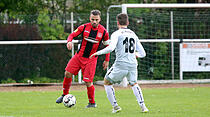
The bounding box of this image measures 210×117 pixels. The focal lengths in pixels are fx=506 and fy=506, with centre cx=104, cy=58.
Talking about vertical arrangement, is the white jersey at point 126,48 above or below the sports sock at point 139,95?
above

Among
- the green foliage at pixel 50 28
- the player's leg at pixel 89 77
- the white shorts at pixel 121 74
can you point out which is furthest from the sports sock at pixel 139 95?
the green foliage at pixel 50 28

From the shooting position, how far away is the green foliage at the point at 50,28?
16969 mm

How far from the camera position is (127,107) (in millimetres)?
9930

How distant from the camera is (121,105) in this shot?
10.4 metres

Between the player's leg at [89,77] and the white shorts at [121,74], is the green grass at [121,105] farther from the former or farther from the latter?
the white shorts at [121,74]

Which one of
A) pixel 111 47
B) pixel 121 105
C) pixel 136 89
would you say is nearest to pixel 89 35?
pixel 121 105

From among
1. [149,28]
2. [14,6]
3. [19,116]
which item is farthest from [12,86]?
[19,116]

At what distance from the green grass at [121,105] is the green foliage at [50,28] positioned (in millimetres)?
3852

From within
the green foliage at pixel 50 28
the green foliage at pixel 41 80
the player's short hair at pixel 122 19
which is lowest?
the green foliage at pixel 41 80

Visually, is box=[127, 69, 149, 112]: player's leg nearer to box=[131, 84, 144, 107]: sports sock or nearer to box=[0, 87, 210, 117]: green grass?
box=[131, 84, 144, 107]: sports sock

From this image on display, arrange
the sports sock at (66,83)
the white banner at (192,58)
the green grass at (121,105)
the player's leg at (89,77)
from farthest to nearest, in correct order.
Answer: the white banner at (192,58)
the sports sock at (66,83)
the player's leg at (89,77)
the green grass at (121,105)

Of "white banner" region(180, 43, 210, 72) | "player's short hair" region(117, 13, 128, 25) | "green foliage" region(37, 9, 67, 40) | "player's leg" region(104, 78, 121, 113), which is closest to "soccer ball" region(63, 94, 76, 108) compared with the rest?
"player's leg" region(104, 78, 121, 113)

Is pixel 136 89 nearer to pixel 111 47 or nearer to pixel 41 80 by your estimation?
pixel 111 47

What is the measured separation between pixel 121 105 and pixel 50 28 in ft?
23.9
